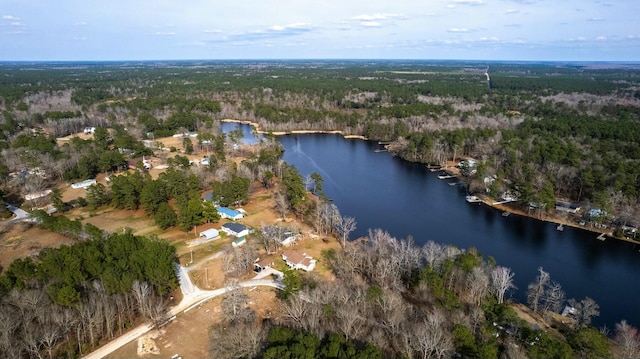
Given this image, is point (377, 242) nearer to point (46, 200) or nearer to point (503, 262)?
point (503, 262)

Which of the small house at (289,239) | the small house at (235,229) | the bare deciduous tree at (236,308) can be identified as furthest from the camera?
the small house at (235,229)

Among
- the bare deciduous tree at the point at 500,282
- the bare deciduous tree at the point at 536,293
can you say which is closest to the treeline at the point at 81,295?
the bare deciduous tree at the point at 500,282

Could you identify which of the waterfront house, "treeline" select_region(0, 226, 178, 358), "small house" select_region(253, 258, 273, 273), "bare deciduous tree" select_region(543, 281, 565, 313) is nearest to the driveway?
"treeline" select_region(0, 226, 178, 358)

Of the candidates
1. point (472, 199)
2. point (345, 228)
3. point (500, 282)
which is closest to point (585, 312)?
point (500, 282)

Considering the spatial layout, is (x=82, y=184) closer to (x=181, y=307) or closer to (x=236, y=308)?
(x=181, y=307)

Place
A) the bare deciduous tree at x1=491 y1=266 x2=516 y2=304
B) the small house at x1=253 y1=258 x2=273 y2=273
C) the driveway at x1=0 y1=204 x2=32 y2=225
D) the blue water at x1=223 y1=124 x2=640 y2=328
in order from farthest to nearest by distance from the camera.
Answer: the driveway at x1=0 y1=204 x2=32 y2=225, the blue water at x1=223 y1=124 x2=640 y2=328, the small house at x1=253 y1=258 x2=273 y2=273, the bare deciduous tree at x1=491 y1=266 x2=516 y2=304

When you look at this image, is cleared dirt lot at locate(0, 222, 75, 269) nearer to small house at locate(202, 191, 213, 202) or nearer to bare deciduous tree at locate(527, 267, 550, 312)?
small house at locate(202, 191, 213, 202)

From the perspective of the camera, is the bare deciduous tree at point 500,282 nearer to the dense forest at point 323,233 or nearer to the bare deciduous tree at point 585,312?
the dense forest at point 323,233
